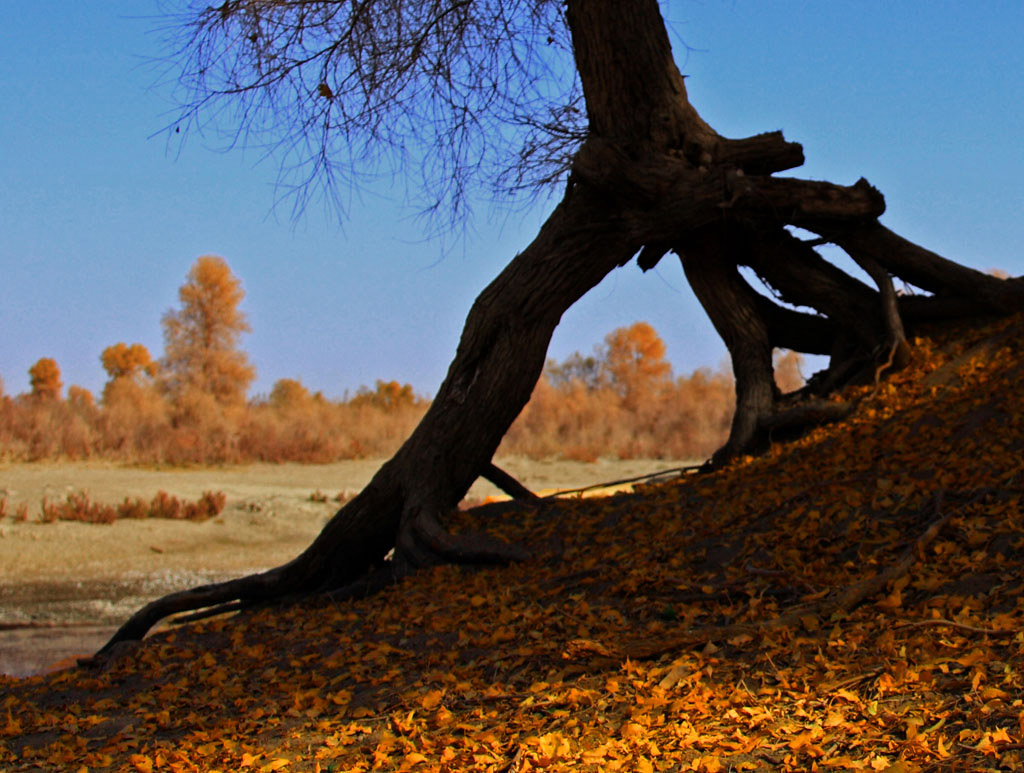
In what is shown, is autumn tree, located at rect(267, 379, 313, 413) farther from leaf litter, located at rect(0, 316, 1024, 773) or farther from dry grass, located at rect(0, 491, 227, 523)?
leaf litter, located at rect(0, 316, 1024, 773)

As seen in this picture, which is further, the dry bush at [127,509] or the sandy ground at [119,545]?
the dry bush at [127,509]

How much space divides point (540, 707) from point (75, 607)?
7.80 metres

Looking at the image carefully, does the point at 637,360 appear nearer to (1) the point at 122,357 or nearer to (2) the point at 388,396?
(2) the point at 388,396

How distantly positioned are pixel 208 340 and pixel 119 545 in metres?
16.9

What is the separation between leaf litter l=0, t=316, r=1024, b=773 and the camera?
3281 millimetres

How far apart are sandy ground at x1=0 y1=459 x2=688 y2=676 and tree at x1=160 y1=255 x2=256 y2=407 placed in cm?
1042

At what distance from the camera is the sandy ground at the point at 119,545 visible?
9.35m

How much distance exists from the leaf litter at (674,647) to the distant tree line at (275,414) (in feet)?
31.2

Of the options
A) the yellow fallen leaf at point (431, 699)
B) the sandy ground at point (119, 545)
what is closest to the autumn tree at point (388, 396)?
the sandy ground at point (119, 545)

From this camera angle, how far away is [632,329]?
35.8 meters

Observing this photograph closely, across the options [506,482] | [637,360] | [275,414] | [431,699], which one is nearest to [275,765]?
[431,699]

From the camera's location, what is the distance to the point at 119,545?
12.3m

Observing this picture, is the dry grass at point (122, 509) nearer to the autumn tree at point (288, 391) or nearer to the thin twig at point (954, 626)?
the thin twig at point (954, 626)

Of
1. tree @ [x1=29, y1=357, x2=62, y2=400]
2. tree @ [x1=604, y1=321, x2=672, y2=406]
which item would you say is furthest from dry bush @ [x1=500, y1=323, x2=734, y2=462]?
tree @ [x1=29, y1=357, x2=62, y2=400]
